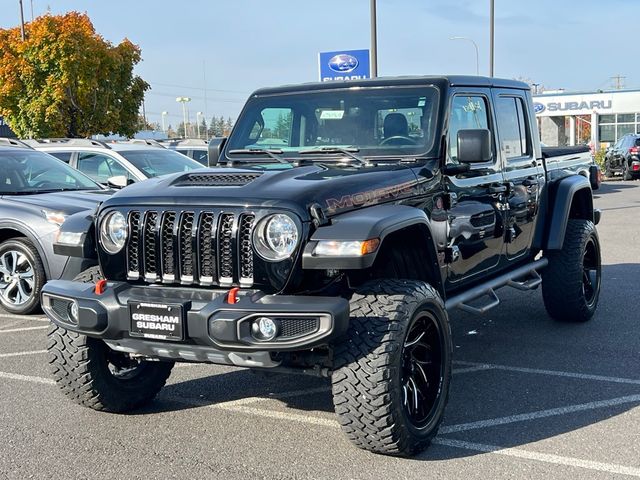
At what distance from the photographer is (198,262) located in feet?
13.9

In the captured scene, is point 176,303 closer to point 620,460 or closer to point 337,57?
point 620,460

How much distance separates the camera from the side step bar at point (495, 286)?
17.8 ft

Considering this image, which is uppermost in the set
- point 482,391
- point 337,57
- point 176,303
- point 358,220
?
point 337,57

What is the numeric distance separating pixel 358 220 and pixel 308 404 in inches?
63.4

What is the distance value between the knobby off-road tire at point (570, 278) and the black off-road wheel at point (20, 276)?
4577 mm

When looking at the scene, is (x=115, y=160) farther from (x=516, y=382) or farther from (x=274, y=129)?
Answer: (x=516, y=382)

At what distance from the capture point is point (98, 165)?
468 inches

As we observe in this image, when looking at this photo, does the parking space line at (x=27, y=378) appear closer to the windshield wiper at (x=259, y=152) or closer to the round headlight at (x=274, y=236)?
the windshield wiper at (x=259, y=152)

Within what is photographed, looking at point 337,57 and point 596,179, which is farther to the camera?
point 337,57

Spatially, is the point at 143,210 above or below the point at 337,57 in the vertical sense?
below

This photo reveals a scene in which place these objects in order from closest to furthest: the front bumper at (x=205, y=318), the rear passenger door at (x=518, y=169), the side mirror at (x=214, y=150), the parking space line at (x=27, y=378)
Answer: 1. the front bumper at (x=205, y=318)
2. the parking space line at (x=27, y=378)
3. the side mirror at (x=214, y=150)
4. the rear passenger door at (x=518, y=169)

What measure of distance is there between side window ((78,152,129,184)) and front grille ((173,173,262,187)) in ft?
24.2

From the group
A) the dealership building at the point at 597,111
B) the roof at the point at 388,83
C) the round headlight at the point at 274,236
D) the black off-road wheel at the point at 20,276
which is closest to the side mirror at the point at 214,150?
the roof at the point at 388,83

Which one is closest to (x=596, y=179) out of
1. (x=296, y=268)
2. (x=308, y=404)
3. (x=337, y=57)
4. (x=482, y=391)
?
(x=482, y=391)
